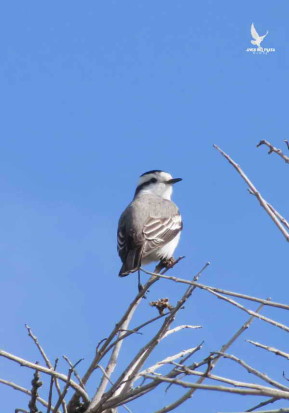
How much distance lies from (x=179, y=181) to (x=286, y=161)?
353 inches

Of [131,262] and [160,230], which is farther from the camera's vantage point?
[160,230]

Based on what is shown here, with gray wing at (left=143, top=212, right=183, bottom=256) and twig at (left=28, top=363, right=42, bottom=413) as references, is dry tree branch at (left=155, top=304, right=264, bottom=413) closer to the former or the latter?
twig at (left=28, top=363, right=42, bottom=413)

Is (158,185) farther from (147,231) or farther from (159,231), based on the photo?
(147,231)

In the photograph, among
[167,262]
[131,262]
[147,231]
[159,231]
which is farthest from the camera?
[159,231]

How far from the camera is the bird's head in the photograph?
40.6 ft

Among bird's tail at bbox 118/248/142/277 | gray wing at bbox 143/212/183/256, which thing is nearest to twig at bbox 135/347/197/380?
bird's tail at bbox 118/248/142/277

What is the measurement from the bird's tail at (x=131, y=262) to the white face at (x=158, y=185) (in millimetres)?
2950

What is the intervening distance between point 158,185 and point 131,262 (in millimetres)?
3460

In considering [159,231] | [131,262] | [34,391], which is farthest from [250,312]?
[159,231]

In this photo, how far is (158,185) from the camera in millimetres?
12445

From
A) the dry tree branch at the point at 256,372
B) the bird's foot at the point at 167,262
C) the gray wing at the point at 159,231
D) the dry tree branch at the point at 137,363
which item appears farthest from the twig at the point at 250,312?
the gray wing at the point at 159,231

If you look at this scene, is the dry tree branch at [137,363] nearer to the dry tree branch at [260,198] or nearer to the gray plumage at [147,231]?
the dry tree branch at [260,198]

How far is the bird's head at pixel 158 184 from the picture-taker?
1238 centimetres

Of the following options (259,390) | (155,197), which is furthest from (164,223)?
(259,390)
